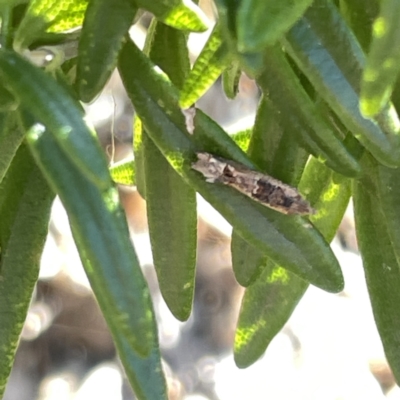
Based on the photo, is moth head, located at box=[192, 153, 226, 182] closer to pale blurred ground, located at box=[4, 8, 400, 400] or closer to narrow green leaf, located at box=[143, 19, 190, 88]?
narrow green leaf, located at box=[143, 19, 190, 88]

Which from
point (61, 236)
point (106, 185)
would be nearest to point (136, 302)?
point (106, 185)

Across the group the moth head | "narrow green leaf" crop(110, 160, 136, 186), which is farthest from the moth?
"narrow green leaf" crop(110, 160, 136, 186)

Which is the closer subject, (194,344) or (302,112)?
(302,112)

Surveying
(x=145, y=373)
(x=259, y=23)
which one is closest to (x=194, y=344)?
(x=145, y=373)

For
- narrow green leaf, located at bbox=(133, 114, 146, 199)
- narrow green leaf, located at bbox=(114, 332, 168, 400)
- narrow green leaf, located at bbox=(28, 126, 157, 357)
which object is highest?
narrow green leaf, located at bbox=(28, 126, 157, 357)

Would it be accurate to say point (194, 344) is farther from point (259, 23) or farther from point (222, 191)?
point (259, 23)

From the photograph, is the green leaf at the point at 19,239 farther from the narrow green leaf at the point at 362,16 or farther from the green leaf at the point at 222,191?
the narrow green leaf at the point at 362,16

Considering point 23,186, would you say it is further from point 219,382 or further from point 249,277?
point 219,382

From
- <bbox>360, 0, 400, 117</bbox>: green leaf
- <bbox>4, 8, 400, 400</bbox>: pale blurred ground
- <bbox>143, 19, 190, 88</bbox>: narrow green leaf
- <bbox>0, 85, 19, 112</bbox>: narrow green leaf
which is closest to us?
<bbox>360, 0, 400, 117</bbox>: green leaf
